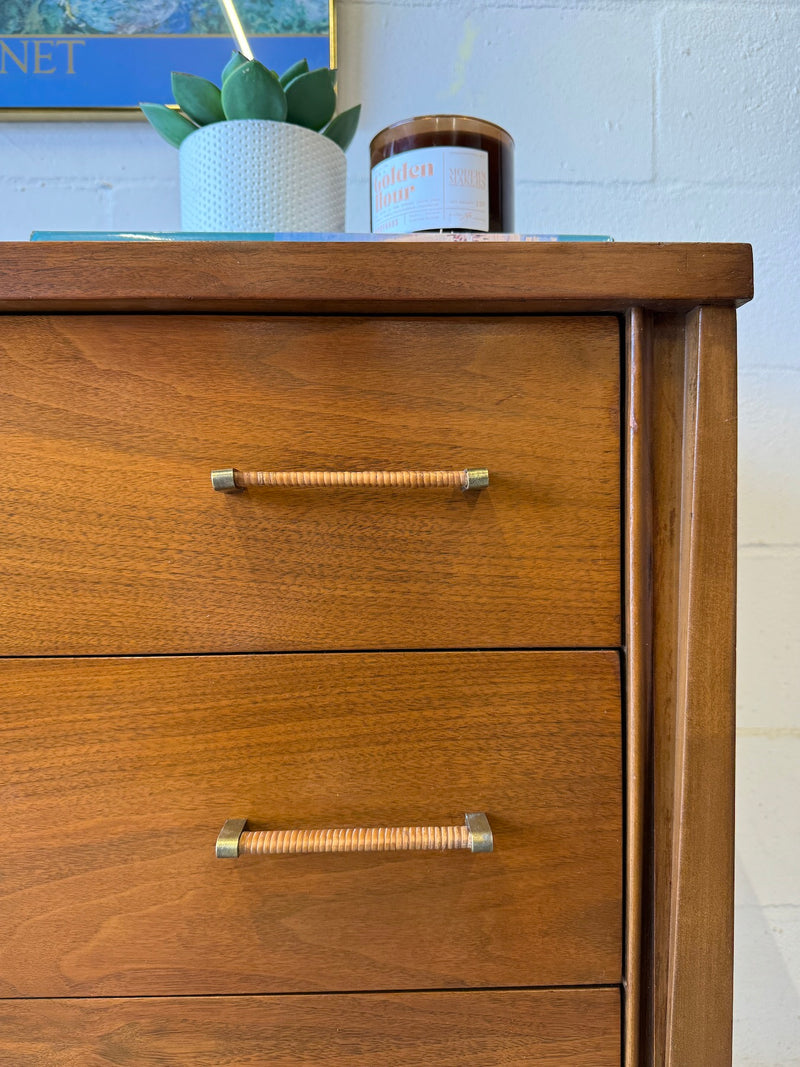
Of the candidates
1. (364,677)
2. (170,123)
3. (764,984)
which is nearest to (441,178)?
(170,123)

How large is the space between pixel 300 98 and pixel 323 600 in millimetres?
429

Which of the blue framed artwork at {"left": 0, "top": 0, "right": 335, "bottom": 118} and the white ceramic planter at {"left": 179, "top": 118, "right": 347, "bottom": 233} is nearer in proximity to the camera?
the white ceramic planter at {"left": 179, "top": 118, "right": 347, "bottom": 233}

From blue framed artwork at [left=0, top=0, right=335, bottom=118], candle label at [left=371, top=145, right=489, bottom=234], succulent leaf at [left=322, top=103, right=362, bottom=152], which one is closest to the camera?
candle label at [left=371, top=145, right=489, bottom=234]

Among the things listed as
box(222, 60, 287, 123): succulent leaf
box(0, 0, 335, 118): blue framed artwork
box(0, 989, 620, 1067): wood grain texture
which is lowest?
box(0, 989, 620, 1067): wood grain texture

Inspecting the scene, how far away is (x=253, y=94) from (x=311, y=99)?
2.4 inches

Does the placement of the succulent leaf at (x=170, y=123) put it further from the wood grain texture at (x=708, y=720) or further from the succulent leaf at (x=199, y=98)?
the wood grain texture at (x=708, y=720)

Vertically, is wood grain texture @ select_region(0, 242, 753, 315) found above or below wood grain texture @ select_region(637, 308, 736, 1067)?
above

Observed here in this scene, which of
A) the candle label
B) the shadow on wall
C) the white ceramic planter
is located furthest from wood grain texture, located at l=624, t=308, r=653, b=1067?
the shadow on wall

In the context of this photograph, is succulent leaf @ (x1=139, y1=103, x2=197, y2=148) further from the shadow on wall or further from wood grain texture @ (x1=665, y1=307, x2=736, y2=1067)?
the shadow on wall

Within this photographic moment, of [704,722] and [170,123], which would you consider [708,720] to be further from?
[170,123]

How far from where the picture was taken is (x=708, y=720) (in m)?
0.41

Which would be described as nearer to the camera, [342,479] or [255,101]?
[342,479]

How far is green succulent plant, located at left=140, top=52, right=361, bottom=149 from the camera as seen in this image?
1.82 feet

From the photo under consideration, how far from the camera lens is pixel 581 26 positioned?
83 cm
